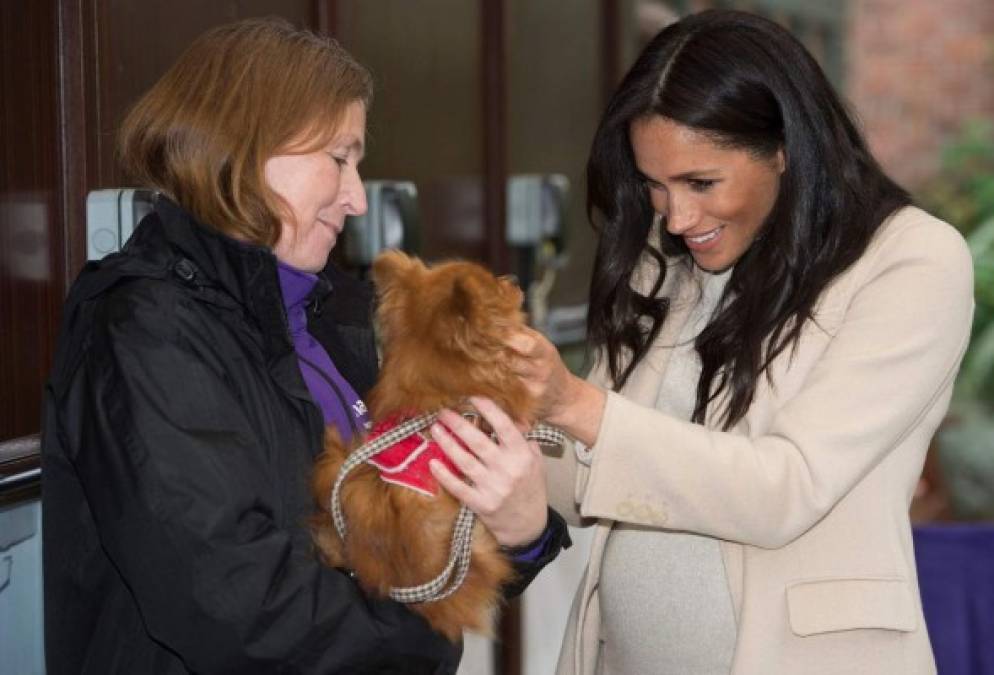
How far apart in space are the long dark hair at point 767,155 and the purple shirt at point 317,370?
0.52m

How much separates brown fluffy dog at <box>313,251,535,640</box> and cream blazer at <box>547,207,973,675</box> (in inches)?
8.3

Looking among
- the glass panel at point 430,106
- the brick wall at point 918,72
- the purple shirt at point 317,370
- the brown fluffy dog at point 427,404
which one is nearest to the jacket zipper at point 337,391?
the purple shirt at point 317,370

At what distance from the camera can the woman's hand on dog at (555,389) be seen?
5.55 ft

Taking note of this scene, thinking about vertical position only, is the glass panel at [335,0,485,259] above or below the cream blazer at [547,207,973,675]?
above

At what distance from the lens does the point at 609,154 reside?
2.33 metres

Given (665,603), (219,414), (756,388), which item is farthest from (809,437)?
(219,414)

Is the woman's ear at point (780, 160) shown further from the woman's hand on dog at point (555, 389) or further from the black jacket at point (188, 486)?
the black jacket at point (188, 486)

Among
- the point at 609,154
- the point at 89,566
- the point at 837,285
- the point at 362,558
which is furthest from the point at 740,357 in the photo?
the point at 89,566

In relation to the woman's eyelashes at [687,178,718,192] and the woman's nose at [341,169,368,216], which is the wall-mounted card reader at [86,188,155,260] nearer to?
the woman's nose at [341,169,368,216]

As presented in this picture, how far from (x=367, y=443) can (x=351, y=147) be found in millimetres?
411

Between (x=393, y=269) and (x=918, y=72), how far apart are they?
6.42 metres

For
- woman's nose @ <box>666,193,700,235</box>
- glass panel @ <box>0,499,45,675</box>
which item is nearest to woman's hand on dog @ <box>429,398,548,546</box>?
woman's nose @ <box>666,193,700,235</box>

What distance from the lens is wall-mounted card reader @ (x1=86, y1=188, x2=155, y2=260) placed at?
2143 mm

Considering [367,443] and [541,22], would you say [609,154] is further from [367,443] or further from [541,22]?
[541,22]
